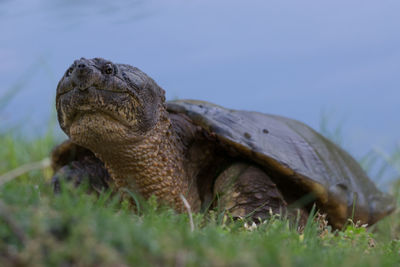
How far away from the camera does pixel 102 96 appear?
2797 millimetres

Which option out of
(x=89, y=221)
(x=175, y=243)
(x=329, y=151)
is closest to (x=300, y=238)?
(x=175, y=243)

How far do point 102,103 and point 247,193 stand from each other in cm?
108

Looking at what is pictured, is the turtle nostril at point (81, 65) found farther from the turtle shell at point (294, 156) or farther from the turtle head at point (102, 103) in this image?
the turtle shell at point (294, 156)

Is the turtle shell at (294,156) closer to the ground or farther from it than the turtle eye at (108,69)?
closer to the ground

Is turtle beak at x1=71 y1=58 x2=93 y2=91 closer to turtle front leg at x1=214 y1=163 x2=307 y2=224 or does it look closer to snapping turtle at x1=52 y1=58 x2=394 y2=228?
snapping turtle at x1=52 y1=58 x2=394 y2=228

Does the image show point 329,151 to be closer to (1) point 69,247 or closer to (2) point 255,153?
(2) point 255,153

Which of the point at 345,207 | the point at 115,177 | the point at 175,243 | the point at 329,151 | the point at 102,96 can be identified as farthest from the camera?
the point at 329,151

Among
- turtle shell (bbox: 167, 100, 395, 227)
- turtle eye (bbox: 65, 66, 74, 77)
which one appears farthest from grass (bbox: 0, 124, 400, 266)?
turtle shell (bbox: 167, 100, 395, 227)

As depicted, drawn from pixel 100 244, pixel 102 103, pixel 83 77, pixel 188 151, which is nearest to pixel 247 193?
pixel 188 151

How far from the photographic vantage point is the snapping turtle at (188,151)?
2.85 m

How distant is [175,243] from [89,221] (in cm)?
24

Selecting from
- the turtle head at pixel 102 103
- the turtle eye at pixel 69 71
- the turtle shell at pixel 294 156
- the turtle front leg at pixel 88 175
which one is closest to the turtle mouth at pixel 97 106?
the turtle head at pixel 102 103

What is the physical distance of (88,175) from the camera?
3770mm

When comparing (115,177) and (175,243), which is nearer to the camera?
(175,243)
